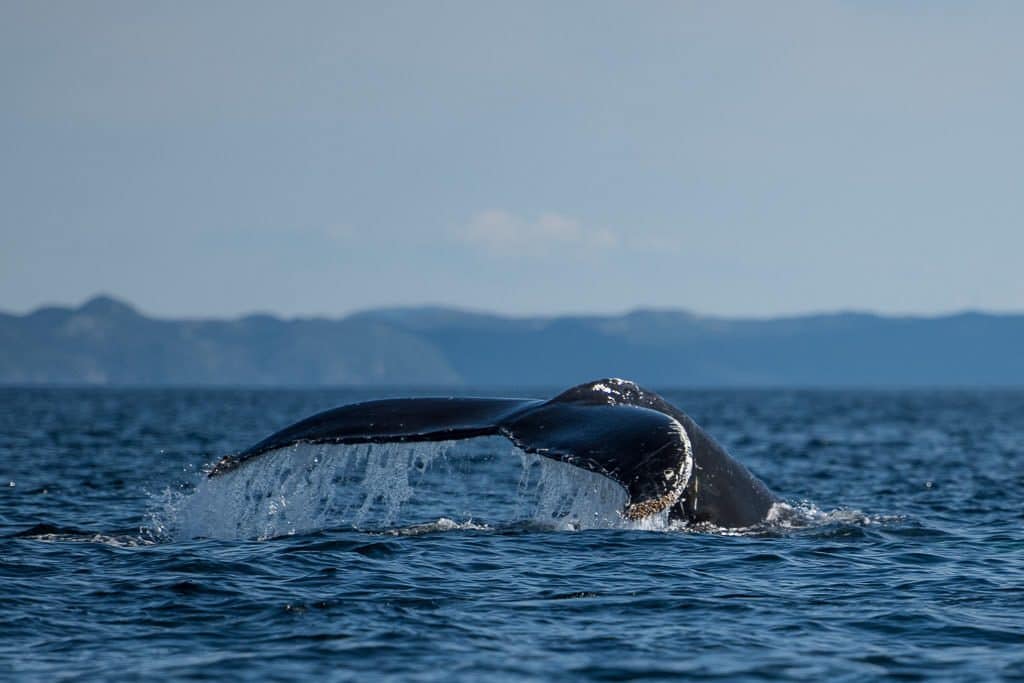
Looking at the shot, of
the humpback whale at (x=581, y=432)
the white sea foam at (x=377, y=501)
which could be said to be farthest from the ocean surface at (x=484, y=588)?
the humpback whale at (x=581, y=432)

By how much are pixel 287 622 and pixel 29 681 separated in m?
1.82

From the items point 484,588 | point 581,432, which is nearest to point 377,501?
point 484,588

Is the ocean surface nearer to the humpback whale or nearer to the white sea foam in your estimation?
the white sea foam

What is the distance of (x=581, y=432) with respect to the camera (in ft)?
32.2

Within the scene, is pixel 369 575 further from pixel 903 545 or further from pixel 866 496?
pixel 866 496

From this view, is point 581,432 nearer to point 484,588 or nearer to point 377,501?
point 484,588

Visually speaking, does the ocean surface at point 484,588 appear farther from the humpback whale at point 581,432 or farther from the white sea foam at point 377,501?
the humpback whale at point 581,432

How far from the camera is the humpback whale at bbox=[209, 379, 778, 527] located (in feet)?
30.3

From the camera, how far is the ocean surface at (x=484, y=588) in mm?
8281

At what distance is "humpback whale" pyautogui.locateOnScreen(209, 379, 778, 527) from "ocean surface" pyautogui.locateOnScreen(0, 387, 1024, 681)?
182 mm

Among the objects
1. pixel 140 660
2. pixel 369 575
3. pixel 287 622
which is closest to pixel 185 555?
pixel 369 575

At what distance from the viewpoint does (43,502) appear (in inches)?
625

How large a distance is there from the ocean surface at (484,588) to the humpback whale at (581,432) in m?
0.18

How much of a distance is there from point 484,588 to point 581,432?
1.32m
